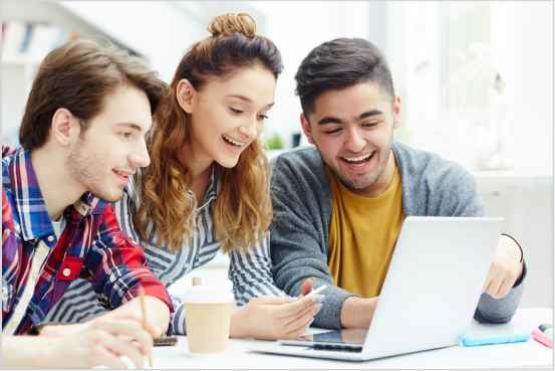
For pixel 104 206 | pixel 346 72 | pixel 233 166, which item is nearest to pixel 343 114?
pixel 346 72

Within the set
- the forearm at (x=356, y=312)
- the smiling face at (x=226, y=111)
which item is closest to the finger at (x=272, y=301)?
the forearm at (x=356, y=312)

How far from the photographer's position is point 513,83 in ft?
10.7

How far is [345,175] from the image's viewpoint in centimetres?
198

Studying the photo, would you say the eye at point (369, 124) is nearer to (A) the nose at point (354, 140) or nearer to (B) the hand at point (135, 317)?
(A) the nose at point (354, 140)

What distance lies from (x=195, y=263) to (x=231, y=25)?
0.45m

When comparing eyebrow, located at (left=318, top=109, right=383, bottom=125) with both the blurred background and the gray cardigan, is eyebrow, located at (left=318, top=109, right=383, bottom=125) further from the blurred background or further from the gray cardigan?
the blurred background

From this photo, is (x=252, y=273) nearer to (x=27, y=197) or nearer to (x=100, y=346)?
(x=27, y=197)

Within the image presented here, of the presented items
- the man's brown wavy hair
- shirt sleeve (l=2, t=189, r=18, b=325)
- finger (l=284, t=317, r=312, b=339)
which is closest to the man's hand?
shirt sleeve (l=2, t=189, r=18, b=325)

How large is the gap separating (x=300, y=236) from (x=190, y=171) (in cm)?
24

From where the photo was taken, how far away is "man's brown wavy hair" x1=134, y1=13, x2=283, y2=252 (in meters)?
1.81

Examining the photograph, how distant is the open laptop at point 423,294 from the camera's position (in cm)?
135

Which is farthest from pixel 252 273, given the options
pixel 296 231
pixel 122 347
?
pixel 122 347

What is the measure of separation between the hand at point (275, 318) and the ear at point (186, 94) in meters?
0.47

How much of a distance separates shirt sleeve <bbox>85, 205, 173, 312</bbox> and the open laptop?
0.24 meters
